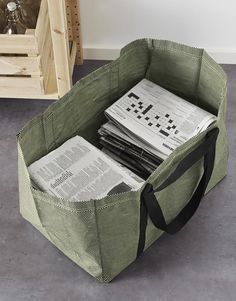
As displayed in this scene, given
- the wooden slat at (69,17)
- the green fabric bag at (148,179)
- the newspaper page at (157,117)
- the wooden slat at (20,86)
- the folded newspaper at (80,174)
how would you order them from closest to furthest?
1. the green fabric bag at (148,179)
2. the folded newspaper at (80,174)
3. the newspaper page at (157,117)
4. the wooden slat at (20,86)
5. the wooden slat at (69,17)

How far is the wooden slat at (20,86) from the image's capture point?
1513 mm

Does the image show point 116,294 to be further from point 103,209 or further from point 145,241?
point 103,209

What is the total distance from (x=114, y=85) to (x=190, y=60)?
193mm

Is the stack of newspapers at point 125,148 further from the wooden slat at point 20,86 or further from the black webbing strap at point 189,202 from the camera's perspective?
the wooden slat at point 20,86

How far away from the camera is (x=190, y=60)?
1401mm

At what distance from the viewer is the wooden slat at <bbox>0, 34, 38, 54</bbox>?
1.42 metres

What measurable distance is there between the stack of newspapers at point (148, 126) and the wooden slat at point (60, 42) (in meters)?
0.17

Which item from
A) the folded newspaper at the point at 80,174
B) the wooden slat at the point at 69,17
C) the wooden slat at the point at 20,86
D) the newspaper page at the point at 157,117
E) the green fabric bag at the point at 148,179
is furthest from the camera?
the wooden slat at the point at 69,17

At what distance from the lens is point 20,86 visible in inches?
60.1

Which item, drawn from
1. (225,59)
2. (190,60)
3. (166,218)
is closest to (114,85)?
(190,60)

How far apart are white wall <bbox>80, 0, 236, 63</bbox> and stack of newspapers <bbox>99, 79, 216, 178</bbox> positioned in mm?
292

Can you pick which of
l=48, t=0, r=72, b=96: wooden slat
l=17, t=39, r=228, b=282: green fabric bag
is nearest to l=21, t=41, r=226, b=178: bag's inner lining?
l=17, t=39, r=228, b=282: green fabric bag

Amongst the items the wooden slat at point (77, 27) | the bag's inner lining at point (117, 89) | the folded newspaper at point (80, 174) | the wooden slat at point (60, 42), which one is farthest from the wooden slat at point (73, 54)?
the folded newspaper at point (80, 174)

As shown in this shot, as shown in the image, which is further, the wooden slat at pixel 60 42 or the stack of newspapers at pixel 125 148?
the wooden slat at pixel 60 42
